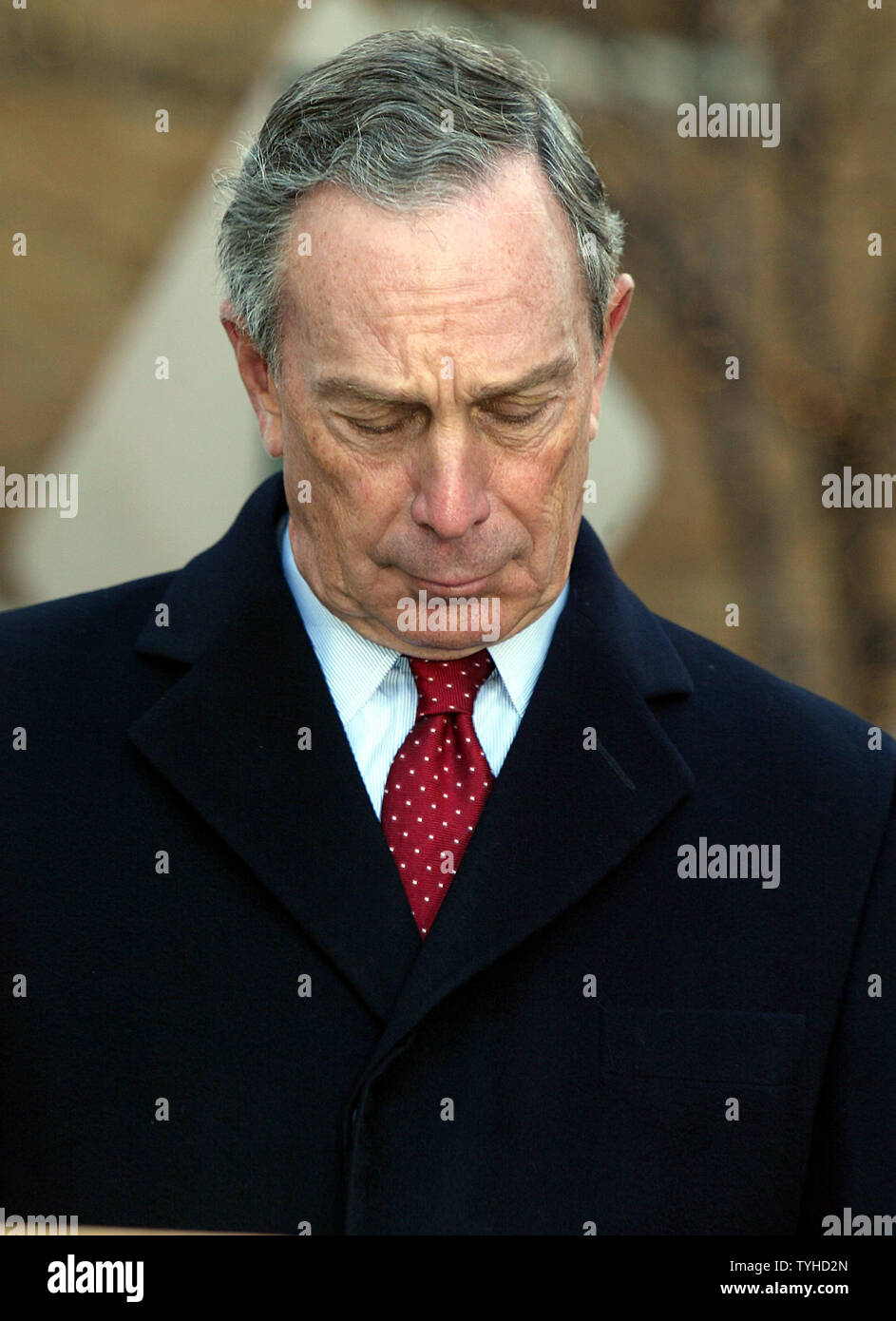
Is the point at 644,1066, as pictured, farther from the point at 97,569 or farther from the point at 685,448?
the point at 685,448

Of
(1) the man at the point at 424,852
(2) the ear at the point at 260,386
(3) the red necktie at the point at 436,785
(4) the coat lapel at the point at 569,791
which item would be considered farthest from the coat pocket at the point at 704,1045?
(2) the ear at the point at 260,386

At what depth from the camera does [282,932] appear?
7.11 feet

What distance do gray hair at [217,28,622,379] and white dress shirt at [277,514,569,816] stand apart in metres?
0.38

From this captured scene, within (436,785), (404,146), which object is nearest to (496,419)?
(404,146)

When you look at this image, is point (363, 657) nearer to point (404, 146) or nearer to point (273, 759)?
point (273, 759)

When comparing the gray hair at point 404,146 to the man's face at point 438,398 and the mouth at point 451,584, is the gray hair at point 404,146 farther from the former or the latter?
the mouth at point 451,584

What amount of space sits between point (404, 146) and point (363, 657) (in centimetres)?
67

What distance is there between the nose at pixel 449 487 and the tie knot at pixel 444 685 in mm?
254

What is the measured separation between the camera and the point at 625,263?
4707 millimetres

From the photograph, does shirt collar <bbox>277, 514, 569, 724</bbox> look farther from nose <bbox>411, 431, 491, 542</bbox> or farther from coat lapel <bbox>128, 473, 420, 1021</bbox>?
nose <bbox>411, 431, 491, 542</bbox>

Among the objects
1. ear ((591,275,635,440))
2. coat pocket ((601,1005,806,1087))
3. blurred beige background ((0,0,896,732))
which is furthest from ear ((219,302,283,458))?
blurred beige background ((0,0,896,732))

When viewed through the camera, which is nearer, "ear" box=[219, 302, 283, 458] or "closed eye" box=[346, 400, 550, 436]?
"closed eye" box=[346, 400, 550, 436]

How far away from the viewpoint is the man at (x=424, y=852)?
209 cm

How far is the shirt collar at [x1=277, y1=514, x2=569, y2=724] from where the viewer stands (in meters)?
2.30
